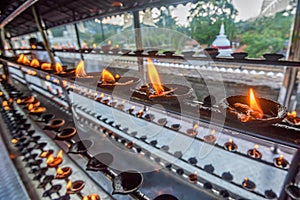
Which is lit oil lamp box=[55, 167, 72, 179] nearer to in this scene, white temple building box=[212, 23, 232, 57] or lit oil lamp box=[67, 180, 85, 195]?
lit oil lamp box=[67, 180, 85, 195]

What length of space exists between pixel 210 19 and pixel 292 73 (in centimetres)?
120

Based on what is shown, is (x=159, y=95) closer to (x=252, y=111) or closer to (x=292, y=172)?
(x=252, y=111)

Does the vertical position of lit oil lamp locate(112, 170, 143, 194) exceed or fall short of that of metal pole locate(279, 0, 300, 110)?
it falls short

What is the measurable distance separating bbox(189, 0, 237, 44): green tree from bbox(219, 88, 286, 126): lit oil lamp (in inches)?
70.0

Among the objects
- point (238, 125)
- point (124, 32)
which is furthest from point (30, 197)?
point (124, 32)

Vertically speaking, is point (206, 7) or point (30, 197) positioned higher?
point (206, 7)

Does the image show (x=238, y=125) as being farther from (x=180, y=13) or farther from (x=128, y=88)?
(x=180, y=13)

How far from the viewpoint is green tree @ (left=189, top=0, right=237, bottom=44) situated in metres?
2.17

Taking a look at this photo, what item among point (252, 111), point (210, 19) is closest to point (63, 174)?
point (252, 111)

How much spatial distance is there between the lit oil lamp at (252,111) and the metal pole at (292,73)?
5.67 feet

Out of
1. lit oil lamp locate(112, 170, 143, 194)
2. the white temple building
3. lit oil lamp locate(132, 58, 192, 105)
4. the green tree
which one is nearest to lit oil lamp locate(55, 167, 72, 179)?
lit oil lamp locate(112, 170, 143, 194)

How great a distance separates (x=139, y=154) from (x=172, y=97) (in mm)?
1861

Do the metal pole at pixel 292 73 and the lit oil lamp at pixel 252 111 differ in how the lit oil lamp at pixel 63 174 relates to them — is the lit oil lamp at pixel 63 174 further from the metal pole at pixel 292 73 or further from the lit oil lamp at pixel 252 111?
the metal pole at pixel 292 73

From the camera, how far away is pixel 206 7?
86.1 inches
